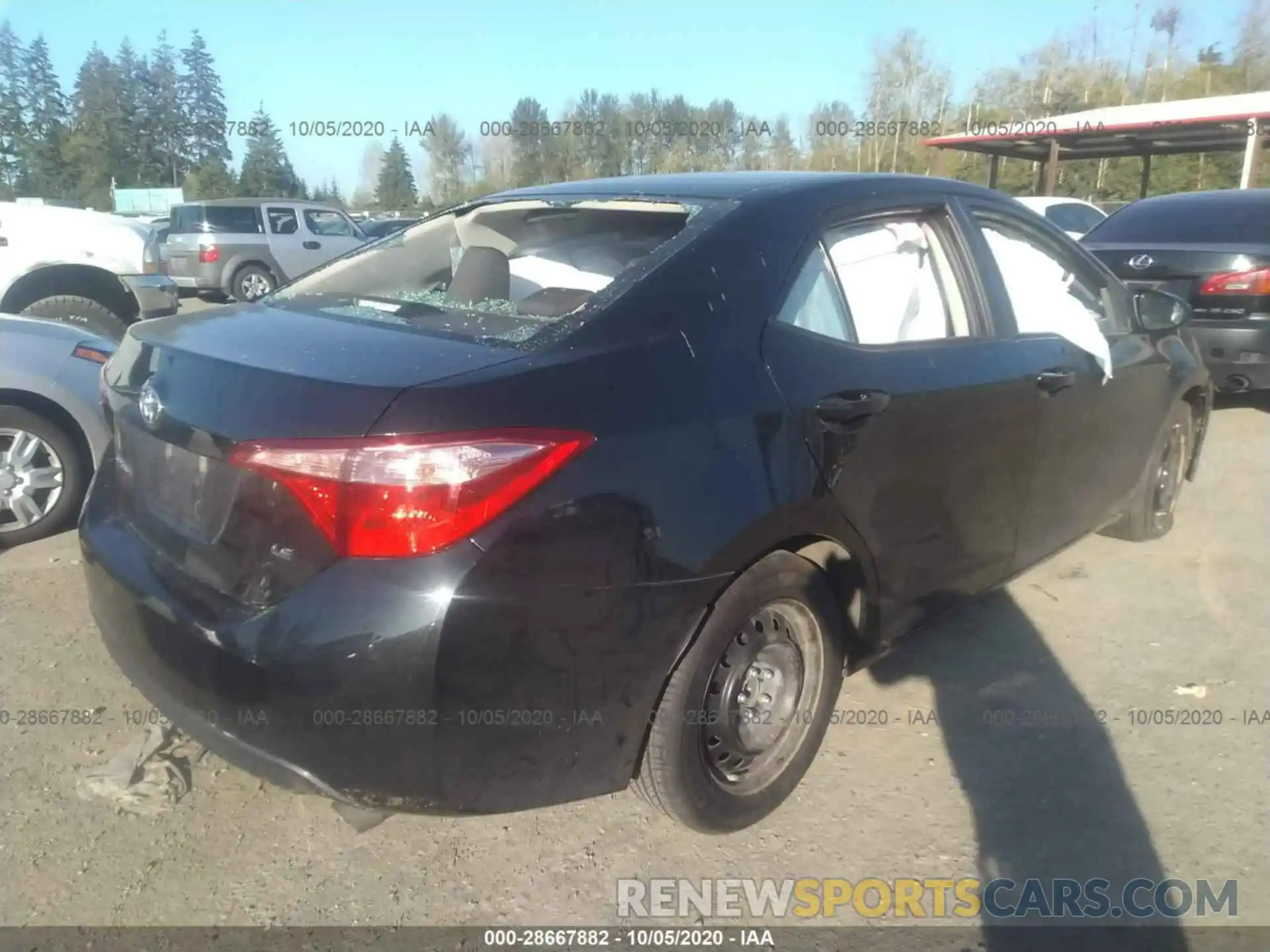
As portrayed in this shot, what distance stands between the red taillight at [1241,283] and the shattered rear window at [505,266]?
500cm

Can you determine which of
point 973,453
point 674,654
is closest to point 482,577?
point 674,654

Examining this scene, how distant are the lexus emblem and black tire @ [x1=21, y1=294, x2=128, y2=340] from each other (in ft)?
14.8

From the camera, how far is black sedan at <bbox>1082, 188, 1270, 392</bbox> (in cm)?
629

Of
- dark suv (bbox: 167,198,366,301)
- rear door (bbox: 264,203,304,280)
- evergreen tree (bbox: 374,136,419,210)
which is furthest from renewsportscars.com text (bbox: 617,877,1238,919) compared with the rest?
evergreen tree (bbox: 374,136,419,210)

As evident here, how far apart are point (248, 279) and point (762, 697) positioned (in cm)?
1520

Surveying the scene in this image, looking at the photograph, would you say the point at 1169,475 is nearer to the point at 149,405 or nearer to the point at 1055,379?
the point at 1055,379

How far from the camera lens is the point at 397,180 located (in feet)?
119

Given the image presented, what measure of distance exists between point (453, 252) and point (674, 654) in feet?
5.81

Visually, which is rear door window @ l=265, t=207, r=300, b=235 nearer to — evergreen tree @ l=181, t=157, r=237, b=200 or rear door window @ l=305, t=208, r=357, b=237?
rear door window @ l=305, t=208, r=357, b=237

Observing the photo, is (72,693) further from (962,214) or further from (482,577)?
(962,214)

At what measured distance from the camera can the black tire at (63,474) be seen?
4.23 m

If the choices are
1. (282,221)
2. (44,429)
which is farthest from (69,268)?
(282,221)

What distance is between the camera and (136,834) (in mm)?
2568

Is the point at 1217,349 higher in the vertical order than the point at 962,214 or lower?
lower
